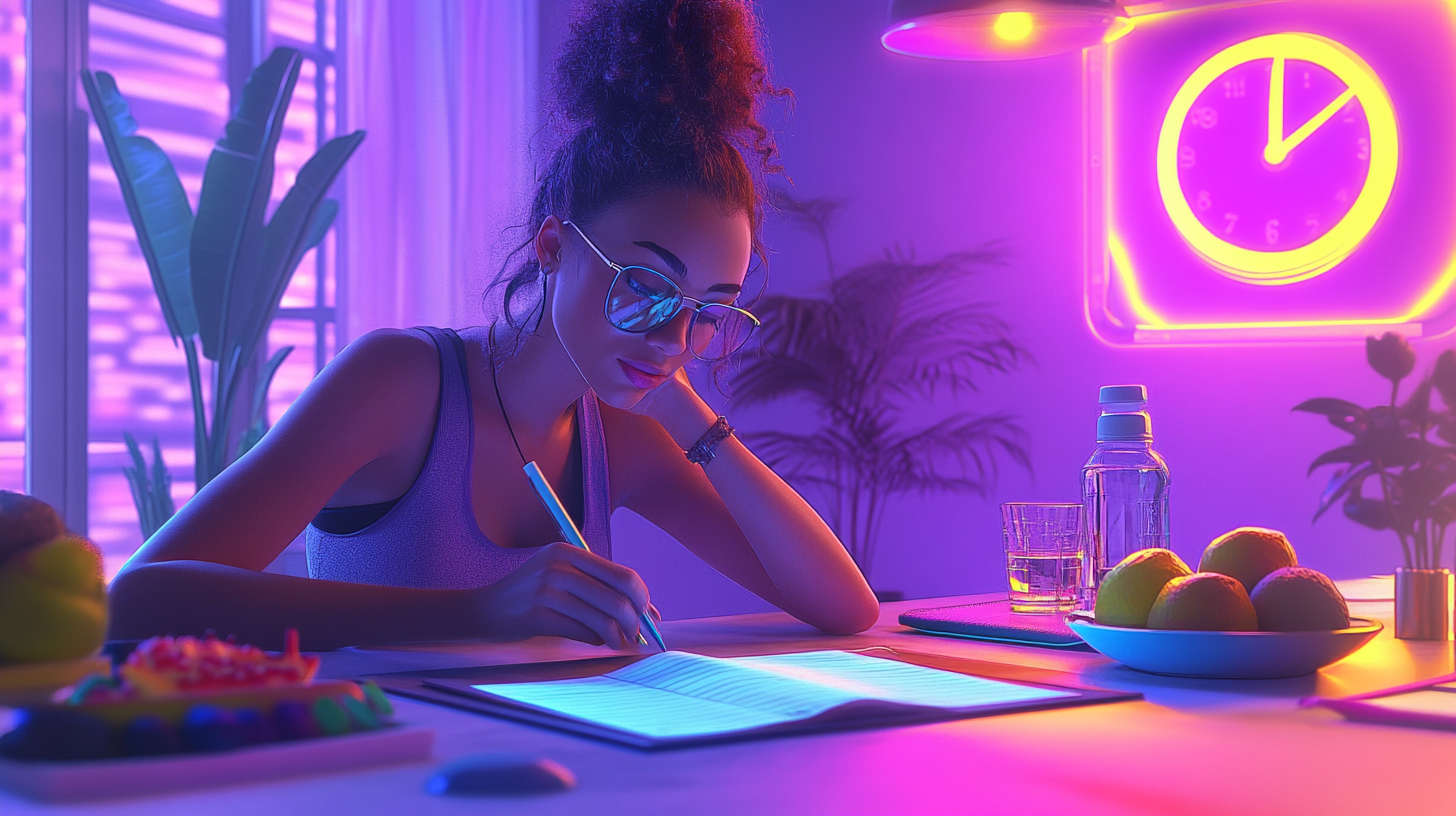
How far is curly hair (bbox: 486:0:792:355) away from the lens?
1.67 metres

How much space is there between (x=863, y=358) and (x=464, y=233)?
4.74ft

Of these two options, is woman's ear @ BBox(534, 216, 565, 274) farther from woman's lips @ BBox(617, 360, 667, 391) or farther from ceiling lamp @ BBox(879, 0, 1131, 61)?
ceiling lamp @ BBox(879, 0, 1131, 61)

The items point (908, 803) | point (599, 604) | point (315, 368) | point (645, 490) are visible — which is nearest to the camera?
point (908, 803)

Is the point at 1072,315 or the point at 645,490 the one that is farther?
the point at 1072,315

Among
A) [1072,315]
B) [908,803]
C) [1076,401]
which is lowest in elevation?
[908,803]

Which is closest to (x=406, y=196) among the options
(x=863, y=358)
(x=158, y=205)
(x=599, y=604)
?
(x=158, y=205)

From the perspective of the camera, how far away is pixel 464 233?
154 inches

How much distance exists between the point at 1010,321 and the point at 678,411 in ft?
9.26

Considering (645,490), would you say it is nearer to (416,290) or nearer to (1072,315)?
(416,290)

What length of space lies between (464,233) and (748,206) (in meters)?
2.35

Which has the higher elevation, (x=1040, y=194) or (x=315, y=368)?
(x=1040, y=194)

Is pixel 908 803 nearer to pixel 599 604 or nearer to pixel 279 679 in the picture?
pixel 279 679

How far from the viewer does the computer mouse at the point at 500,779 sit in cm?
68

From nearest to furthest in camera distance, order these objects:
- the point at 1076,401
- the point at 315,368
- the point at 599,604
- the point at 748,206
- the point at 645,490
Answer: the point at 599,604, the point at 748,206, the point at 645,490, the point at 315,368, the point at 1076,401
